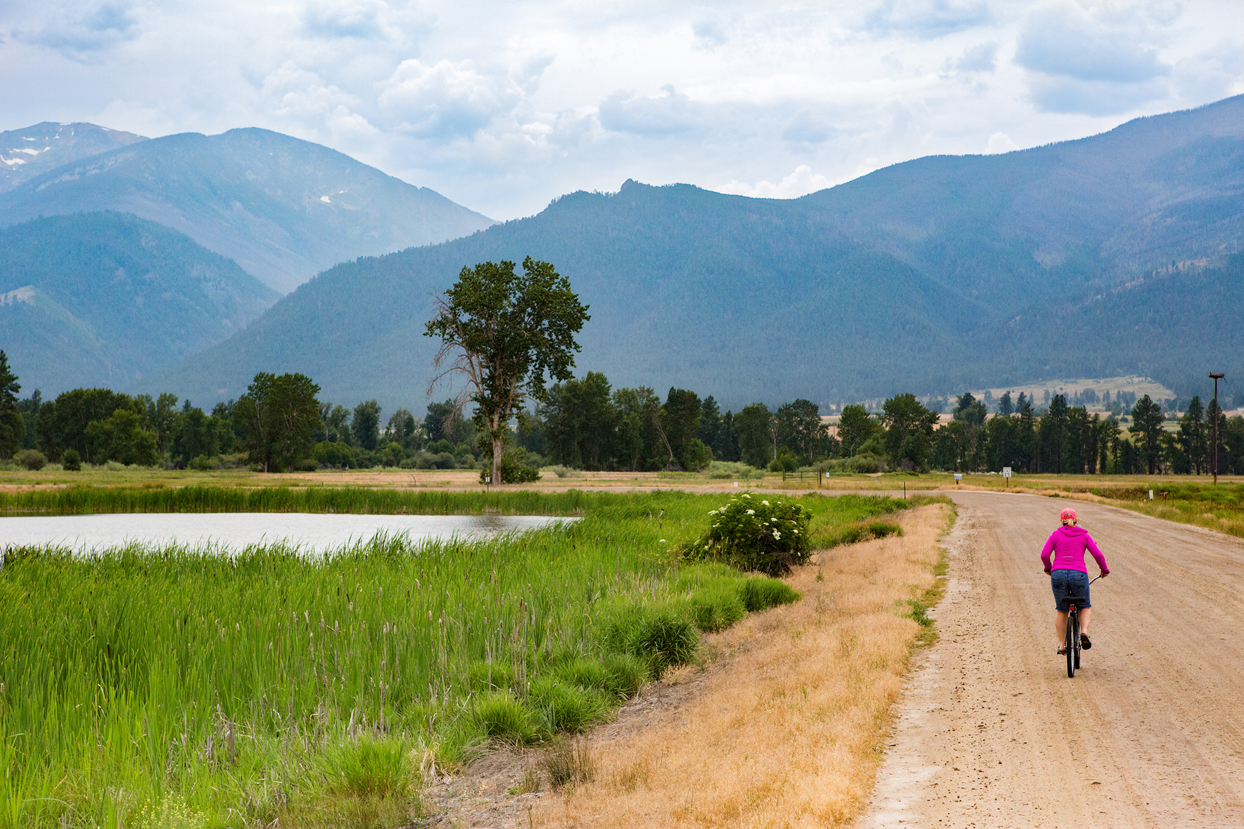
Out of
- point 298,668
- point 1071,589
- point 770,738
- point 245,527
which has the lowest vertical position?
point 245,527

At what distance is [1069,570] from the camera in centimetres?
1089

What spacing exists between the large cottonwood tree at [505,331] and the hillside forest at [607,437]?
1328 cm

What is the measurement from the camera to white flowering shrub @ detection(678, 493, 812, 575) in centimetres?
2053

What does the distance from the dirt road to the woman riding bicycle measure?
70 cm

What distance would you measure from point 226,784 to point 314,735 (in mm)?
834

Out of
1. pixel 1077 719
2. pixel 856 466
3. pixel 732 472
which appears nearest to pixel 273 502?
pixel 1077 719

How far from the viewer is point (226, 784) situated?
6809 millimetres

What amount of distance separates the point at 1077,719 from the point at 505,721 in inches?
228

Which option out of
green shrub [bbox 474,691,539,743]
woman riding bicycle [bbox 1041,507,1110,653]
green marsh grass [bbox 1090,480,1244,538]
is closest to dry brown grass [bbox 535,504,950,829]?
green shrub [bbox 474,691,539,743]

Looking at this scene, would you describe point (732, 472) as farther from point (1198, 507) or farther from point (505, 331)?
point (1198, 507)

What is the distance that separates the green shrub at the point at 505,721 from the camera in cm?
889

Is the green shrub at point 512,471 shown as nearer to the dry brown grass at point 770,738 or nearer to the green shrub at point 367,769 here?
the dry brown grass at point 770,738

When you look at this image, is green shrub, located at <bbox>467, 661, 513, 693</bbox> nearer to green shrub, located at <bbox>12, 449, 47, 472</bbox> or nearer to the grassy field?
the grassy field

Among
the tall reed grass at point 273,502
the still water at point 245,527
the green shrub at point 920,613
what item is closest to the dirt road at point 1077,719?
the green shrub at point 920,613
